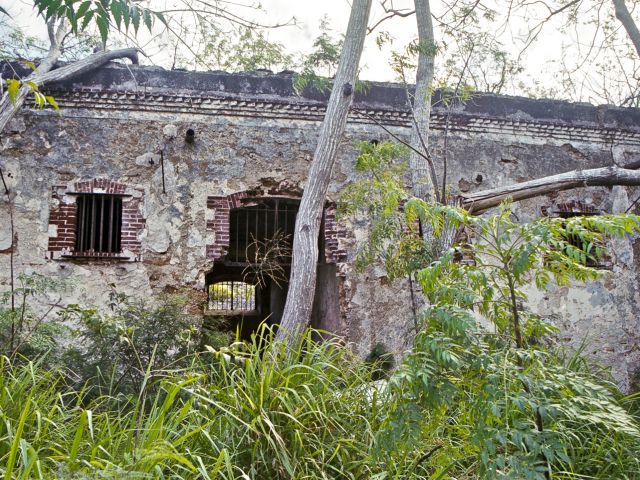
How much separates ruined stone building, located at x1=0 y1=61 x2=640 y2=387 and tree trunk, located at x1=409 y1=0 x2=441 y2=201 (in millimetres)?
690

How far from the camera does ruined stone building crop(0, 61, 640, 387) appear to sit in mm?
7820

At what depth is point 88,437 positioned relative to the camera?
3.18 meters

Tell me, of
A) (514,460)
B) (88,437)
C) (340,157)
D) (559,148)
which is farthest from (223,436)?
(559,148)

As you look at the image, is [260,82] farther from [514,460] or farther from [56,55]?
[514,460]

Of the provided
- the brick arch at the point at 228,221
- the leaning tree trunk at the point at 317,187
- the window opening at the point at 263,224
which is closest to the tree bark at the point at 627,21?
the leaning tree trunk at the point at 317,187

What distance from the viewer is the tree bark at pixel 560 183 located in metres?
7.23

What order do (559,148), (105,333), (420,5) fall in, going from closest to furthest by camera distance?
(105,333), (420,5), (559,148)

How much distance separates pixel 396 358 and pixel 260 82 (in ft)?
14.3

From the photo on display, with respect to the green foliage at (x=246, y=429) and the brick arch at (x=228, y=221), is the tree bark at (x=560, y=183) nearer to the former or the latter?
the brick arch at (x=228, y=221)

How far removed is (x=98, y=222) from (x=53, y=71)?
2058 millimetres

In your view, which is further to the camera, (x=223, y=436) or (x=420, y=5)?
(x=420, y=5)

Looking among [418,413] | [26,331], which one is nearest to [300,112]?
[26,331]

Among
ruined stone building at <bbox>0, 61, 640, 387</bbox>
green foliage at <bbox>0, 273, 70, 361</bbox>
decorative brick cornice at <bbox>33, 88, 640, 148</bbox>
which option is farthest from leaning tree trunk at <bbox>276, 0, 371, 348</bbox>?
green foliage at <bbox>0, 273, 70, 361</bbox>

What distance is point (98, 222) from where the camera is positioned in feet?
26.6
